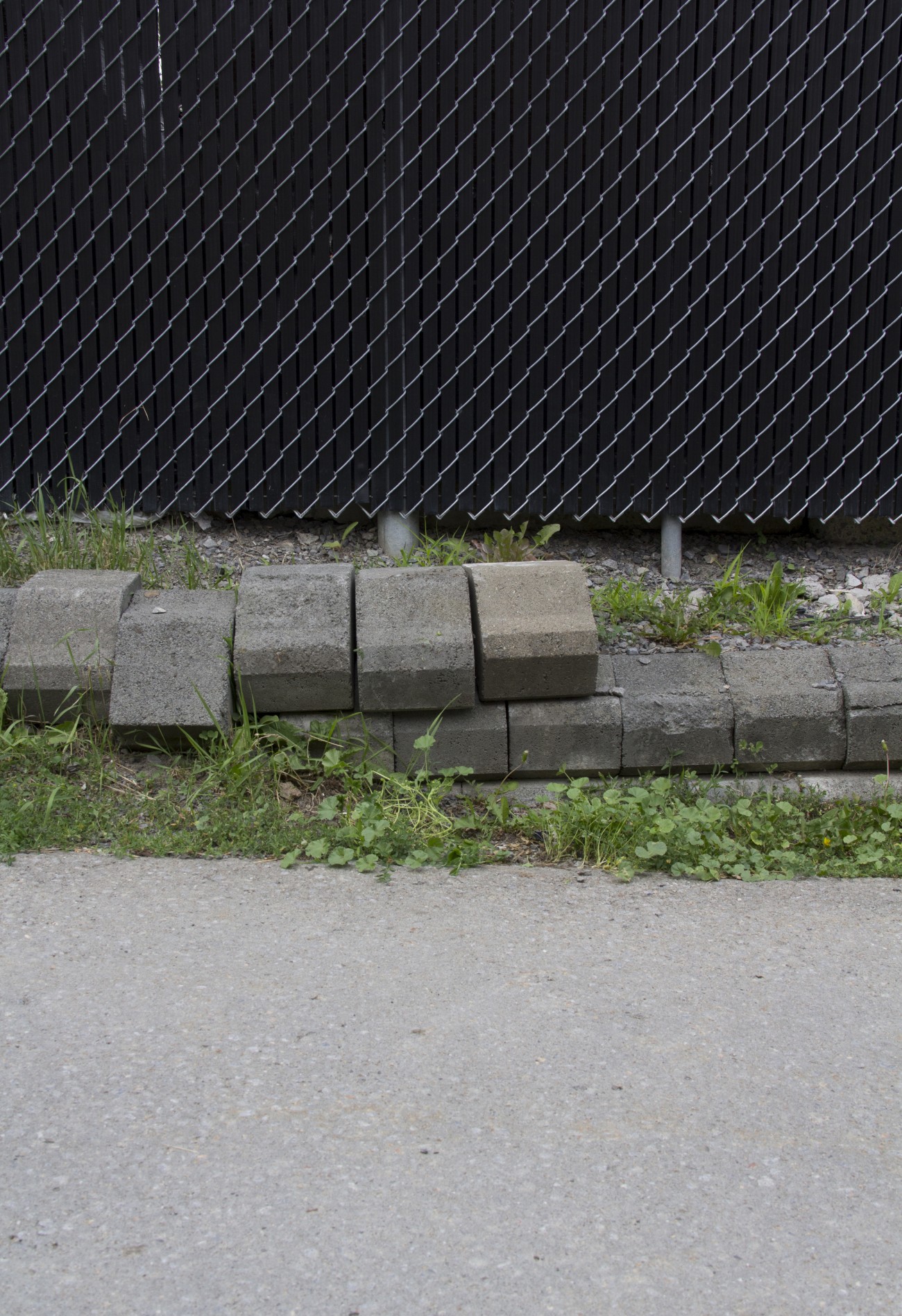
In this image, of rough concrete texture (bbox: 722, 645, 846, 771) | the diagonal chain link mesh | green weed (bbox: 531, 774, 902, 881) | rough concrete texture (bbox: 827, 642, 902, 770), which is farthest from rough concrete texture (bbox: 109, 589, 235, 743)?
rough concrete texture (bbox: 827, 642, 902, 770)

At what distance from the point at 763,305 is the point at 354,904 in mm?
2633

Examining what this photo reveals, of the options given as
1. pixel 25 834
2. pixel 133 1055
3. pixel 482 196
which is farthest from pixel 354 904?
pixel 482 196

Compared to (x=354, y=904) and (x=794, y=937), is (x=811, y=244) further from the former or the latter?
(x=354, y=904)

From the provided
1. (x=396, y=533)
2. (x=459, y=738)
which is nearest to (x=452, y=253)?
(x=396, y=533)

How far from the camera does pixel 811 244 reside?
387 centimetres

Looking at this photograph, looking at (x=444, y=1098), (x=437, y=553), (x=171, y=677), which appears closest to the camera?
(x=444, y=1098)

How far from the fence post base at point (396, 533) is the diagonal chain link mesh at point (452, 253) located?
59 mm

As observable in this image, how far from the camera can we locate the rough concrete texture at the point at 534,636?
3.13 meters

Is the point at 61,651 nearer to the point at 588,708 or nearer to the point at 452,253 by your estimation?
the point at 588,708

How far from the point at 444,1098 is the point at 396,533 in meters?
2.44

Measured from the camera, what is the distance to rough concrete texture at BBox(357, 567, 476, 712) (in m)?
3.11

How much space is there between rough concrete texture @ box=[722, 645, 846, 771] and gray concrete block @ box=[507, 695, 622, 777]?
387 mm

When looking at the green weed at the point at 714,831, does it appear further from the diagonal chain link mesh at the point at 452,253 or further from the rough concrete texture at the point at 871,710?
the diagonal chain link mesh at the point at 452,253

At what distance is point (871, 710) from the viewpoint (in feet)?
10.6
